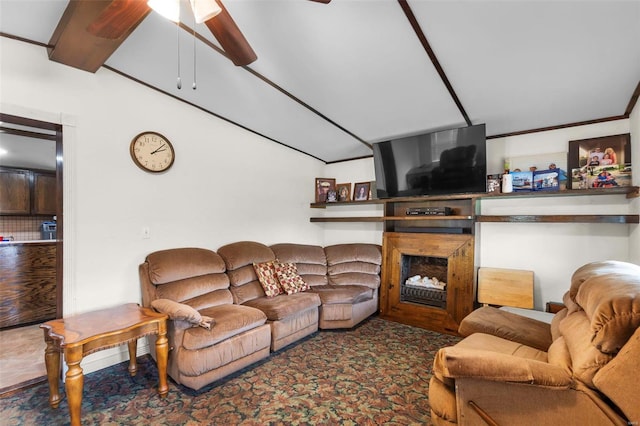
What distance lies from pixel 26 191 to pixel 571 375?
7.02m

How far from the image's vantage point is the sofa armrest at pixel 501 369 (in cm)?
Answer: 124

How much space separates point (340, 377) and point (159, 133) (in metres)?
2.93

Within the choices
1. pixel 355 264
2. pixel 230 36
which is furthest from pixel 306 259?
pixel 230 36

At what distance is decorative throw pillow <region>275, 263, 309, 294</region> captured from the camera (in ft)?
11.3

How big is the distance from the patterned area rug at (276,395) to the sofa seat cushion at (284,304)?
40cm

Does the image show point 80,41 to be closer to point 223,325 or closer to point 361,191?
point 223,325

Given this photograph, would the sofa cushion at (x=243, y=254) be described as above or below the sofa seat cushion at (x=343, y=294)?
above

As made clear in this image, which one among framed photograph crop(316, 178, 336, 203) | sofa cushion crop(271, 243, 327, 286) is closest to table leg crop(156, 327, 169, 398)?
sofa cushion crop(271, 243, 327, 286)

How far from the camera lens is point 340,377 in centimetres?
239

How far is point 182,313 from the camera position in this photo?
2.17m

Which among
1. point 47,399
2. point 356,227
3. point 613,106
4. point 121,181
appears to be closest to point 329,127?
point 356,227

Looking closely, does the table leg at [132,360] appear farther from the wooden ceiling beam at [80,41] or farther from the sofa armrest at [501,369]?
the sofa armrest at [501,369]

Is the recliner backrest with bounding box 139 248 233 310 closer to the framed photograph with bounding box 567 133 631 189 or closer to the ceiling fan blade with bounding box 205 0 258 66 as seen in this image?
the ceiling fan blade with bounding box 205 0 258 66

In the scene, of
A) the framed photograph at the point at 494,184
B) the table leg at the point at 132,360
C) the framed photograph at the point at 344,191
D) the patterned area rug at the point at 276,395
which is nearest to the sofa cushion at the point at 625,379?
the patterned area rug at the point at 276,395
